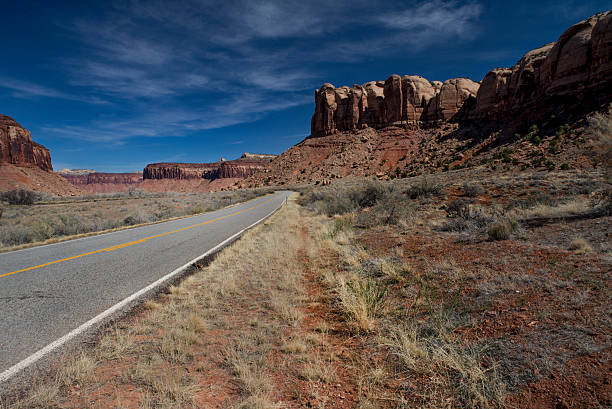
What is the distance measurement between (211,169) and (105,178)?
75463 millimetres

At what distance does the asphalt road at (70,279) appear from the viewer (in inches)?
129

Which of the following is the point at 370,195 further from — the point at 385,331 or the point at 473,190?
the point at 385,331

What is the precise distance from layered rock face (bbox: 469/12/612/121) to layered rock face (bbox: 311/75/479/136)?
11080mm

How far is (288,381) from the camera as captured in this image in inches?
101

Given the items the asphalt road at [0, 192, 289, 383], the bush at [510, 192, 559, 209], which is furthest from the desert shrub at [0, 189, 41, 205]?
the bush at [510, 192, 559, 209]

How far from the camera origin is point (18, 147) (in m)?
81.0

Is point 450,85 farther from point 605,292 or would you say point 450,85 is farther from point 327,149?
point 605,292

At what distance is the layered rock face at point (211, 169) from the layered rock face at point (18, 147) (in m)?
61.9

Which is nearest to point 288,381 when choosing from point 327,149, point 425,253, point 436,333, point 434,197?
point 436,333

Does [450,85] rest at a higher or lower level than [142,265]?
higher

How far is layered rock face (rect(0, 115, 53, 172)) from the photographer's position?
254ft

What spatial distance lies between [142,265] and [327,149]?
67.9 metres

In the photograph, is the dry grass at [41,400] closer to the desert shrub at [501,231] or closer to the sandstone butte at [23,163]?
the desert shrub at [501,231]

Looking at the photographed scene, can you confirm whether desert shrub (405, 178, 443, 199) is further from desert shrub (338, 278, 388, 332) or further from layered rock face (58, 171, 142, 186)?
layered rock face (58, 171, 142, 186)
